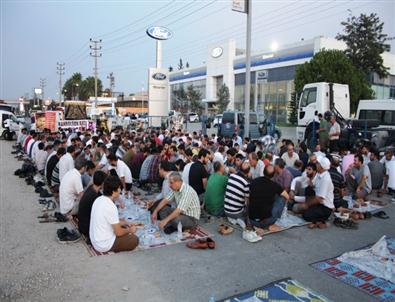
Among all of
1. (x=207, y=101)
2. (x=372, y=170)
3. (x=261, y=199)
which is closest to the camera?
(x=261, y=199)

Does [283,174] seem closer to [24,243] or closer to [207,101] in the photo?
[24,243]

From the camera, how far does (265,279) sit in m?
4.64

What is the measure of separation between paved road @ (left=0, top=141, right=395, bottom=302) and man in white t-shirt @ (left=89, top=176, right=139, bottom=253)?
7.3 inches

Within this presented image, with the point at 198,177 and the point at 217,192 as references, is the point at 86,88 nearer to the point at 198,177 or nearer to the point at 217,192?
the point at 198,177

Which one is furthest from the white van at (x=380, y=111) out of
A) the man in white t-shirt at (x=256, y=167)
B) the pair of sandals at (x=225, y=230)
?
the pair of sandals at (x=225, y=230)

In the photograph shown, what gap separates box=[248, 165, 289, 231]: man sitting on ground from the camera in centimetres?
632

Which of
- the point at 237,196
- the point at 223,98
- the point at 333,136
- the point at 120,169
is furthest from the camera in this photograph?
the point at 223,98

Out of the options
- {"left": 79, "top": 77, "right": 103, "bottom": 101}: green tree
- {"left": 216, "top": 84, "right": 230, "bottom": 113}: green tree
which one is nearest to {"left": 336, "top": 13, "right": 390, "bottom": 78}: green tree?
{"left": 216, "top": 84, "right": 230, "bottom": 113}: green tree

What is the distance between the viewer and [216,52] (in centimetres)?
5862

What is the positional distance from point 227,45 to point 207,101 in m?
10.3

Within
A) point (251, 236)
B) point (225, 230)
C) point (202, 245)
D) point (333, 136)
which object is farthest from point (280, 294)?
point (333, 136)

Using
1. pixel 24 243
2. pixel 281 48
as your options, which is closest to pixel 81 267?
pixel 24 243

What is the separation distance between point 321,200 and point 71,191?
490 cm

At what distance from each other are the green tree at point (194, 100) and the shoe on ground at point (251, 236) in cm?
5808
